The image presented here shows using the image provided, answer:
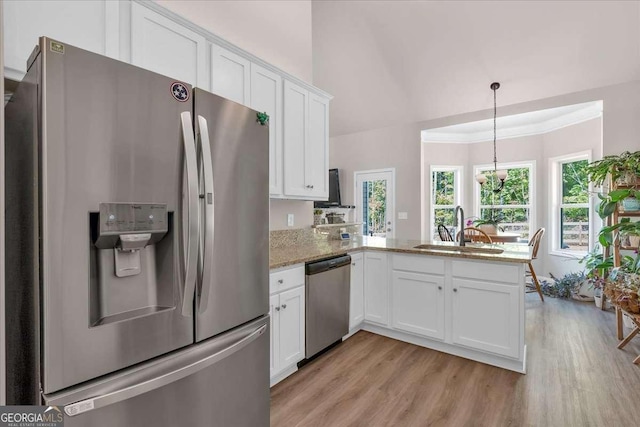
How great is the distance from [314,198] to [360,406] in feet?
5.81

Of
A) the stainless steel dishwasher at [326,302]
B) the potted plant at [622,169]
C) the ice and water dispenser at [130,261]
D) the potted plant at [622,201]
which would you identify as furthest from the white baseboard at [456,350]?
the ice and water dispenser at [130,261]

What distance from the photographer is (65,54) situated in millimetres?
884

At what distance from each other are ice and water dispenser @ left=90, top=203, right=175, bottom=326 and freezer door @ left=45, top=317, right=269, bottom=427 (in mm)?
197

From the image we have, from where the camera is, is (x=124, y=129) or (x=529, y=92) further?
(x=529, y=92)

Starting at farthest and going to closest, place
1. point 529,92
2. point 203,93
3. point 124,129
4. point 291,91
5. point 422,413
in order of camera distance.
A: point 529,92 → point 291,91 → point 422,413 → point 203,93 → point 124,129

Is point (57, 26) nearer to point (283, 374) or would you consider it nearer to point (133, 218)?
point (133, 218)

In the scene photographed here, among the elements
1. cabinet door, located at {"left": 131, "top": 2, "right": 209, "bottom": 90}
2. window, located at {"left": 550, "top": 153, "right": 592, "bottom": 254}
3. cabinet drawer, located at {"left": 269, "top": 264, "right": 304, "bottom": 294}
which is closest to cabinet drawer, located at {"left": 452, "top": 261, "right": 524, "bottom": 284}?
cabinet drawer, located at {"left": 269, "top": 264, "right": 304, "bottom": 294}

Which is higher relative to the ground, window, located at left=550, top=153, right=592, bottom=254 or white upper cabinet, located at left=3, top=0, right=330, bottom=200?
white upper cabinet, located at left=3, top=0, right=330, bottom=200

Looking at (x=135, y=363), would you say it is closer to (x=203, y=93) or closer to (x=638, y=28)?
(x=203, y=93)

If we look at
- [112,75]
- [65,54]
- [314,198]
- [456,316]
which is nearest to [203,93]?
[112,75]

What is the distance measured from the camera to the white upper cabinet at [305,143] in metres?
2.73

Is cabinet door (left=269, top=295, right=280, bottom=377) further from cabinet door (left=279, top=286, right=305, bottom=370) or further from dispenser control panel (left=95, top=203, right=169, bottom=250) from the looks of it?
dispenser control panel (left=95, top=203, right=169, bottom=250)

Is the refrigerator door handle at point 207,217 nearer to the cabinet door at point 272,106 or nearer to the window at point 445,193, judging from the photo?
the cabinet door at point 272,106

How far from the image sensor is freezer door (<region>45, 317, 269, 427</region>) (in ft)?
3.00
